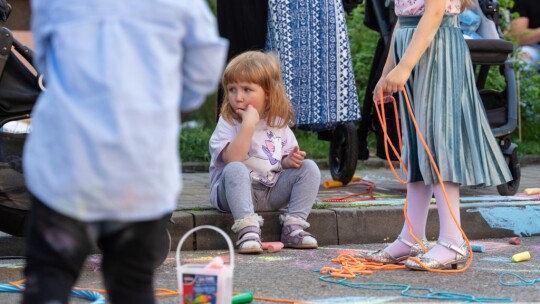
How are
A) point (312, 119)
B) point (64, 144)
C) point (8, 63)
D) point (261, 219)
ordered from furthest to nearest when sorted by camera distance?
point (312, 119) → point (261, 219) → point (8, 63) → point (64, 144)

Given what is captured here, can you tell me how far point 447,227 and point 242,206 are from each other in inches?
40.3

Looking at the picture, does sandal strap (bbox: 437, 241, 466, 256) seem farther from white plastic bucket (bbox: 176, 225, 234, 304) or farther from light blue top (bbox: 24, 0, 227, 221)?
light blue top (bbox: 24, 0, 227, 221)

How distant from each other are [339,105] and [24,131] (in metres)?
2.32

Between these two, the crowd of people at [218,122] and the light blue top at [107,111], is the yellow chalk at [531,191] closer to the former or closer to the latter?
the crowd of people at [218,122]

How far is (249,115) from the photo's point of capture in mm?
5105

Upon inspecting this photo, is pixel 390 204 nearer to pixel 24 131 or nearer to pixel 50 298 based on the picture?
pixel 24 131

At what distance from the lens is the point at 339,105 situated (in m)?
6.29

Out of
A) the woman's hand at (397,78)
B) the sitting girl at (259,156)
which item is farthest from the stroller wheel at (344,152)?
the woman's hand at (397,78)

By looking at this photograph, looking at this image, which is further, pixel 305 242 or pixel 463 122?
Result: pixel 305 242

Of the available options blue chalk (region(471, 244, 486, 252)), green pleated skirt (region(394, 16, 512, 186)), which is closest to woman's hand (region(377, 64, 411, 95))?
green pleated skirt (region(394, 16, 512, 186))

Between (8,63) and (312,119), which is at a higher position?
(8,63)

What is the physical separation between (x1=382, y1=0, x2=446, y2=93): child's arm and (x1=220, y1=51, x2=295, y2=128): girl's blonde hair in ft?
3.20

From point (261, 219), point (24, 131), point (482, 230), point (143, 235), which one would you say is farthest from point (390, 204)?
point (143, 235)

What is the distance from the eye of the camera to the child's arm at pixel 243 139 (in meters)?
5.05
